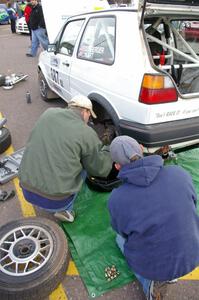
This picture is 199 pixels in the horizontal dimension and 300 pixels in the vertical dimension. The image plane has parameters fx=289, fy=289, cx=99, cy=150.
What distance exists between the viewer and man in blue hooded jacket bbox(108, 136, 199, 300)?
1673 millimetres

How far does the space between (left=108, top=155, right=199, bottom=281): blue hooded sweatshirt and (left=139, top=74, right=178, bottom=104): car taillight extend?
3.76 ft

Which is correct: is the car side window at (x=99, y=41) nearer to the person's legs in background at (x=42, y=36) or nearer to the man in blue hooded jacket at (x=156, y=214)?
the man in blue hooded jacket at (x=156, y=214)

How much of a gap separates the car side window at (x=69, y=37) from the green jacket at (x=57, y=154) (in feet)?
6.82

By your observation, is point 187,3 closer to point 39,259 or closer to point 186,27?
point 186,27

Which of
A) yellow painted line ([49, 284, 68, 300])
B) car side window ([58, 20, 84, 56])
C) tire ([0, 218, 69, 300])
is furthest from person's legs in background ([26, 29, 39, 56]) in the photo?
yellow painted line ([49, 284, 68, 300])

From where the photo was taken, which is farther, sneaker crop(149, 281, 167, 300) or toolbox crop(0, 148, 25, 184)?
toolbox crop(0, 148, 25, 184)

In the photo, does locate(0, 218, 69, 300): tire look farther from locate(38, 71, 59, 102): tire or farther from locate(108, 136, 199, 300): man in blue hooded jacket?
locate(38, 71, 59, 102): tire

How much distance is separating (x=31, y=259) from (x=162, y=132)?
5.47 ft

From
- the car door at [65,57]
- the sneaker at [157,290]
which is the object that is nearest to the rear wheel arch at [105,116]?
the car door at [65,57]

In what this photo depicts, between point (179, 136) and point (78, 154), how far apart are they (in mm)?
1106

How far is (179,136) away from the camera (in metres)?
2.97

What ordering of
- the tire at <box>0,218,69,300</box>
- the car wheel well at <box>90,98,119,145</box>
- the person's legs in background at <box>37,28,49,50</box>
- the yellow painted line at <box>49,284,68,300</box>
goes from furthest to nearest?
the person's legs in background at <box>37,28,49,50</box>
the car wheel well at <box>90,98,119,145</box>
the yellow painted line at <box>49,284,68,300</box>
the tire at <box>0,218,69,300</box>

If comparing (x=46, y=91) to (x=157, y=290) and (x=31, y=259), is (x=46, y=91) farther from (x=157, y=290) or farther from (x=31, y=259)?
(x=157, y=290)

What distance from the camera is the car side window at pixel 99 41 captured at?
10.7 feet
